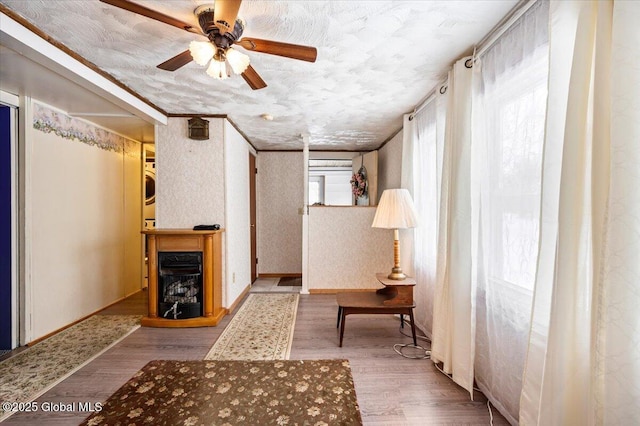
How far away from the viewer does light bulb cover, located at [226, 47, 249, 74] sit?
5.34 ft

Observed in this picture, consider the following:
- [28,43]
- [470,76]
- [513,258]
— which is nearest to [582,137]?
[513,258]

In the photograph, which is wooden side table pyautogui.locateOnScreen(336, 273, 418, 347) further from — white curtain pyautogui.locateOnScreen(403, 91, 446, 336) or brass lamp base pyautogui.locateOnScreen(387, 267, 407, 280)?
white curtain pyautogui.locateOnScreen(403, 91, 446, 336)

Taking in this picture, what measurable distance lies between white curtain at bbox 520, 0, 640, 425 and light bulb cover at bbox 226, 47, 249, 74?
1.51 metres

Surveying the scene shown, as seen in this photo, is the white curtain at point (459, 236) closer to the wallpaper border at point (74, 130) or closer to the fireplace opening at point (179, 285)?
the fireplace opening at point (179, 285)

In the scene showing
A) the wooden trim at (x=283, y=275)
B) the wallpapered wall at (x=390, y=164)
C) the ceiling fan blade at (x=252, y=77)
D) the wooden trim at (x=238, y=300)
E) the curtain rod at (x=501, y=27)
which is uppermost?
the curtain rod at (x=501, y=27)

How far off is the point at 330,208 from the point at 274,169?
A: 170 centimetres

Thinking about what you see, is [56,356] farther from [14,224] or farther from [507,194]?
[507,194]

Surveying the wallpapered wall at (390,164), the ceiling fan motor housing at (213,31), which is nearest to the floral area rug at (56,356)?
the ceiling fan motor housing at (213,31)

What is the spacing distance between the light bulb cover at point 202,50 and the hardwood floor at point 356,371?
2.24 meters

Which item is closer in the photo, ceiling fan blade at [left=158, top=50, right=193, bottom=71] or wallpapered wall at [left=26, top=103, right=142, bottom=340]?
ceiling fan blade at [left=158, top=50, right=193, bottom=71]

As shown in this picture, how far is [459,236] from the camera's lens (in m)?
2.00

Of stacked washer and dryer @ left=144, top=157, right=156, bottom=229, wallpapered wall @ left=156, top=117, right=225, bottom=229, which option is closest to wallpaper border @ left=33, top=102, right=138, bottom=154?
stacked washer and dryer @ left=144, top=157, right=156, bottom=229

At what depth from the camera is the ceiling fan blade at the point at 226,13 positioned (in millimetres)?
1257

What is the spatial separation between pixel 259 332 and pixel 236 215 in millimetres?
1610
